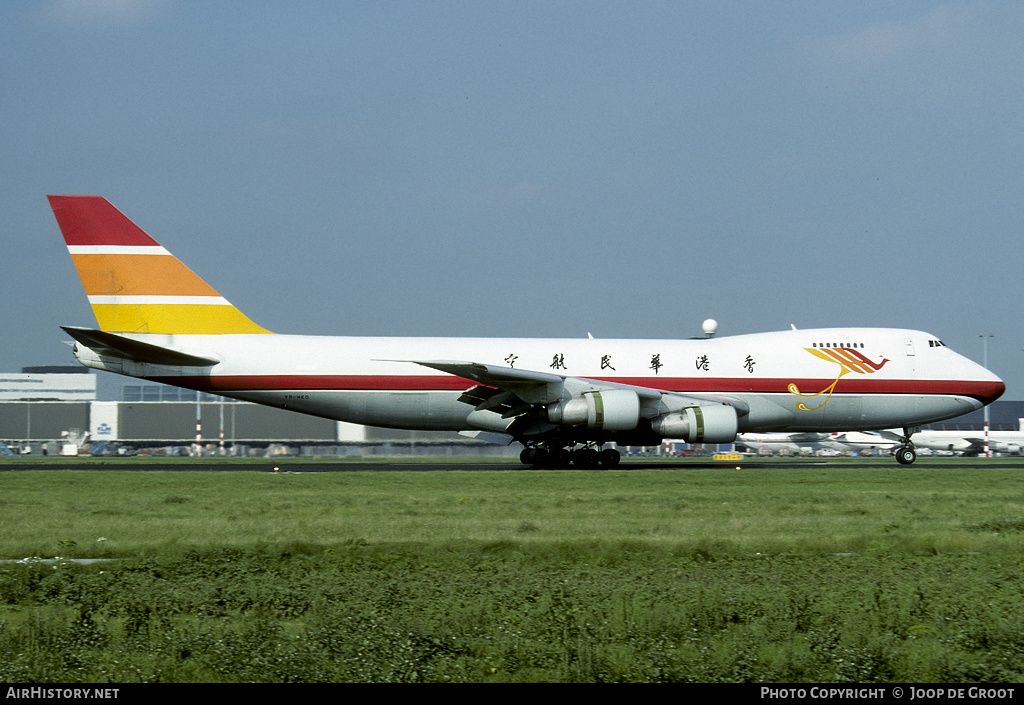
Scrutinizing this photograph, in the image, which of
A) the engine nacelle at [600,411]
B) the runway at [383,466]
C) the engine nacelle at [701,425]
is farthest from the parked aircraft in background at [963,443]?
the engine nacelle at [600,411]

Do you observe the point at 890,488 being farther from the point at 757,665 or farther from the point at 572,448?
the point at 757,665

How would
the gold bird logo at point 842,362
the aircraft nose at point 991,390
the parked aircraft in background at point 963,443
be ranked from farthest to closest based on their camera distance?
the parked aircraft in background at point 963,443
the aircraft nose at point 991,390
the gold bird logo at point 842,362

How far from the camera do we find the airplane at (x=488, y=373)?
97.8 feet

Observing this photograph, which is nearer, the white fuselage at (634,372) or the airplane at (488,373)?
the airplane at (488,373)

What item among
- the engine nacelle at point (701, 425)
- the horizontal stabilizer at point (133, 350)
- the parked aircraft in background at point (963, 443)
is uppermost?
the horizontal stabilizer at point (133, 350)

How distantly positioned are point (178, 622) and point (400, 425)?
79.2ft

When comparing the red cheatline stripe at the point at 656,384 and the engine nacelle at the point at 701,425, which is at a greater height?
the red cheatline stripe at the point at 656,384

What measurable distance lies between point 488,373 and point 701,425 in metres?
6.73

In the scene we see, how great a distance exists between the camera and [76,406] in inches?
3497

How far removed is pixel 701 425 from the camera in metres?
29.5

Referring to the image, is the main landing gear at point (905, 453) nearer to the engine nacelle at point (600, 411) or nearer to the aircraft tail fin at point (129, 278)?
the engine nacelle at point (600, 411)

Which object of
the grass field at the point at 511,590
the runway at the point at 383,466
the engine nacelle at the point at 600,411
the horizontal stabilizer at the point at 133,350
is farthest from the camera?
the runway at the point at 383,466

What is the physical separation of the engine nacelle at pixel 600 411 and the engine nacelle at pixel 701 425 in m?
1.28

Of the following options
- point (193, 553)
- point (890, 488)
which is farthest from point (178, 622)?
point (890, 488)
